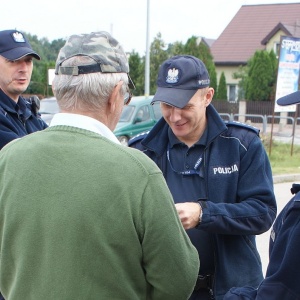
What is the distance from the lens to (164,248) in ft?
5.62

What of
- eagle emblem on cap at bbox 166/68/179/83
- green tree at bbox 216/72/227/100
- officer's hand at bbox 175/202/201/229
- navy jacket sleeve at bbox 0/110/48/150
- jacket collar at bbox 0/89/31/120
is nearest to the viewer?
officer's hand at bbox 175/202/201/229

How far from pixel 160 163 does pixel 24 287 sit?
1173mm

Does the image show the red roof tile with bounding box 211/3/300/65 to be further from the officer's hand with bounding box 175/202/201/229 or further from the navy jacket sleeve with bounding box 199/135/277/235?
the officer's hand with bounding box 175/202/201/229

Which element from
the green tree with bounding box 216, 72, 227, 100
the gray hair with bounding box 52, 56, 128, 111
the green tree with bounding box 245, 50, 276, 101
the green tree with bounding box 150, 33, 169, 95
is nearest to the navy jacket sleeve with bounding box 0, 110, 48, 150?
the gray hair with bounding box 52, 56, 128, 111

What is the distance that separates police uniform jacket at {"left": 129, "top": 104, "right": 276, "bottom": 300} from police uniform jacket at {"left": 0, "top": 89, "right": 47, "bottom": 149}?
105cm

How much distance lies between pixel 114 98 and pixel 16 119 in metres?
1.55

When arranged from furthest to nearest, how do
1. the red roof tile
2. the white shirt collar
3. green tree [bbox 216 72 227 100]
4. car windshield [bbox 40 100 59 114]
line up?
the red roof tile < green tree [bbox 216 72 227 100] < car windshield [bbox 40 100 59 114] < the white shirt collar

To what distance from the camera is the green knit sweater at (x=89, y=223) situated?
1676 mm

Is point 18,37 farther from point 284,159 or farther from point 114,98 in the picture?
point 284,159

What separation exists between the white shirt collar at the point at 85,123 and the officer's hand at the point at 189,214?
0.67 metres

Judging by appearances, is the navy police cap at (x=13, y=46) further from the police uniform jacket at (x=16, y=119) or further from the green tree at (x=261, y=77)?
the green tree at (x=261, y=77)

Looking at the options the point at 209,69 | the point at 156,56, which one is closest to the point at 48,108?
the point at 156,56

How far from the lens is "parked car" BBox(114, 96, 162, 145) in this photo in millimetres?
13680

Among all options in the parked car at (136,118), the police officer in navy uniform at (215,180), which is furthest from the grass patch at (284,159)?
the police officer in navy uniform at (215,180)
